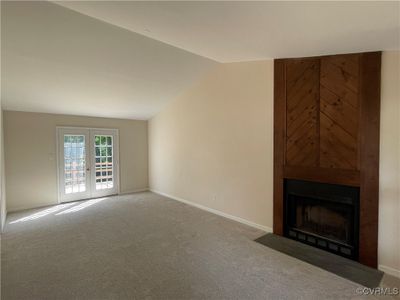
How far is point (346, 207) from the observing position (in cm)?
287

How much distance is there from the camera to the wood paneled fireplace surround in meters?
2.63

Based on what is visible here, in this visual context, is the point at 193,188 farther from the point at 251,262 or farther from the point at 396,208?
the point at 396,208

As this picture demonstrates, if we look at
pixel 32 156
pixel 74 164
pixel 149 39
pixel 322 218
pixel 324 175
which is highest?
pixel 149 39

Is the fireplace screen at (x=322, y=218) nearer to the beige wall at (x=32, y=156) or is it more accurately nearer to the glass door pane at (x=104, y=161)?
the glass door pane at (x=104, y=161)

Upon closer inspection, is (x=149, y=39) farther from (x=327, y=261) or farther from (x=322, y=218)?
(x=327, y=261)

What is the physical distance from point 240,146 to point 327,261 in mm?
2152

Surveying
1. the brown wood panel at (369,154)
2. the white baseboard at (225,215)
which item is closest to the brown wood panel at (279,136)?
the white baseboard at (225,215)

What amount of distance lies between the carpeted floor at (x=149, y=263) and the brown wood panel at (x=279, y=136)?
1.58ft

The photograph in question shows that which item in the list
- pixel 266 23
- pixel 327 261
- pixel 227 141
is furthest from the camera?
pixel 227 141

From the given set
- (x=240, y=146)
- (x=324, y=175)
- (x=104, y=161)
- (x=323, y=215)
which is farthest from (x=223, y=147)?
(x=104, y=161)

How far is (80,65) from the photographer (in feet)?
11.7

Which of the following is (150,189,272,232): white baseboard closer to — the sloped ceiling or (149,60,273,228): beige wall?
(149,60,273,228): beige wall

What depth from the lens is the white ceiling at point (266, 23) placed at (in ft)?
5.96

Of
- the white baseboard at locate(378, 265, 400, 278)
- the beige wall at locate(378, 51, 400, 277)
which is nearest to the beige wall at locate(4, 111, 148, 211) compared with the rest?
the beige wall at locate(378, 51, 400, 277)
